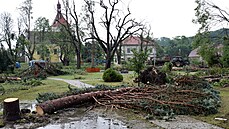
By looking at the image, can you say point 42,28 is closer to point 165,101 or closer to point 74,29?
point 74,29

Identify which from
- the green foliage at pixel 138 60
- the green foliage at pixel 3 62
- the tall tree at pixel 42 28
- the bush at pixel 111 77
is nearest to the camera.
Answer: the green foliage at pixel 138 60

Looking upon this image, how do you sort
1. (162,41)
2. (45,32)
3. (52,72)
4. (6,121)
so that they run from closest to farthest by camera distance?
(6,121)
(52,72)
(45,32)
(162,41)

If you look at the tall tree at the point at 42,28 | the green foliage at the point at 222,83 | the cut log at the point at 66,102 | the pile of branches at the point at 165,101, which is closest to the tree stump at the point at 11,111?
the cut log at the point at 66,102

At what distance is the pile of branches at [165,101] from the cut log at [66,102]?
→ 23 centimetres

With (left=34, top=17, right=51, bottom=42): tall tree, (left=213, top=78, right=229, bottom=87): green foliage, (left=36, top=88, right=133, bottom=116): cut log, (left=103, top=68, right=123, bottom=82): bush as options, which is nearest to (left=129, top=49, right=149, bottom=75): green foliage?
(left=103, top=68, right=123, bottom=82): bush

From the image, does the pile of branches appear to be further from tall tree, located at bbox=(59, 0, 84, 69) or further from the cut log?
tall tree, located at bbox=(59, 0, 84, 69)

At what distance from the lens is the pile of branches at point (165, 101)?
8.05 m

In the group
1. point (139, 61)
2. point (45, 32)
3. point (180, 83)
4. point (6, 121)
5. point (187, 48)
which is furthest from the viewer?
point (187, 48)

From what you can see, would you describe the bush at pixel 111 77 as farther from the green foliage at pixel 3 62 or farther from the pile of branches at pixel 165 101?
the green foliage at pixel 3 62

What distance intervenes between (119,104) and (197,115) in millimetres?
2494

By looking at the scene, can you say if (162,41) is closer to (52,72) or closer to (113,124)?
(52,72)

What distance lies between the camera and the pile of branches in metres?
8.05

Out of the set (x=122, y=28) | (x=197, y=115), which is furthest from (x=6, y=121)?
(x=122, y=28)

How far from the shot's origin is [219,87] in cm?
1494
